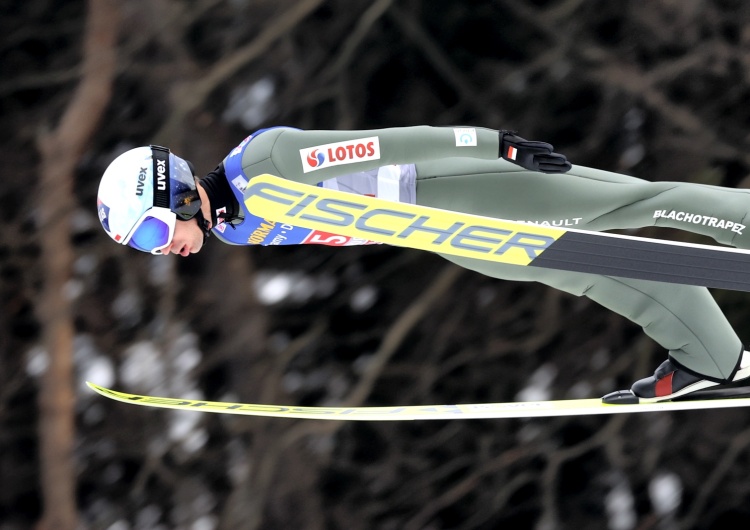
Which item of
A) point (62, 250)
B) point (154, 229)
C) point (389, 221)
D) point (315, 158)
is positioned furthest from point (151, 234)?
point (62, 250)

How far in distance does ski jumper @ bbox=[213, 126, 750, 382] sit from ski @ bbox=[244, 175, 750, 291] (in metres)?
0.23

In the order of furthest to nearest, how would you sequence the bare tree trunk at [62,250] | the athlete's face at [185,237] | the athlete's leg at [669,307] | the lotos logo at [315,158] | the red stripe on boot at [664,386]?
the bare tree trunk at [62,250]
the red stripe on boot at [664,386]
the athlete's leg at [669,307]
the athlete's face at [185,237]
the lotos logo at [315,158]

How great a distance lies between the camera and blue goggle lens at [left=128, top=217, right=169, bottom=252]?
220cm

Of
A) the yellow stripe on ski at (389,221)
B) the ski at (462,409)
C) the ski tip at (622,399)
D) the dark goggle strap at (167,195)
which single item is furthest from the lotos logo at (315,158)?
the ski tip at (622,399)

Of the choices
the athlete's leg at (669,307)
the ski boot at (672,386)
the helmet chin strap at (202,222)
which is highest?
the helmet chin strap at (202,222)

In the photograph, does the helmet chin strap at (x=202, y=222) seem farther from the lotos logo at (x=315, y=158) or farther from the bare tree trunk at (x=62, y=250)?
the bare tree trunk at (x=62, y=250)

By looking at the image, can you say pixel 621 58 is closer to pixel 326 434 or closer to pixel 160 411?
pixel 326 434

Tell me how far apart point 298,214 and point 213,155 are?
2.08 metres

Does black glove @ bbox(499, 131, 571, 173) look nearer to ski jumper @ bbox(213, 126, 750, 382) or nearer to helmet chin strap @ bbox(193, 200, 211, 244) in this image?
ski jumper @ bbox(213, 126, 750, 382)

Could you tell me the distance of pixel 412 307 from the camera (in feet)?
14.5

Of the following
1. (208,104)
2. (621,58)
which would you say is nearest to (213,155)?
(208,104)

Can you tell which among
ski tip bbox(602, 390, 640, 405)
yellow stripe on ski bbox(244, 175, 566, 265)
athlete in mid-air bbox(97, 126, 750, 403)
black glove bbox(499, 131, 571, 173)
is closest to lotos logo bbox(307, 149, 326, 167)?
athlete in mid-air bbox(97, 126, 750, 403)

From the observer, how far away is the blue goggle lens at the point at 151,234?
2201 mm

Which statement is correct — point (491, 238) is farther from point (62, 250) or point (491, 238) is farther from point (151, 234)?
point (62, 250)
